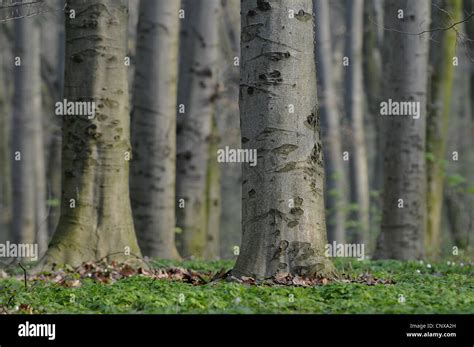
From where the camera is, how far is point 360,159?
27.4 m

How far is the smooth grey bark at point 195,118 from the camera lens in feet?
56.8

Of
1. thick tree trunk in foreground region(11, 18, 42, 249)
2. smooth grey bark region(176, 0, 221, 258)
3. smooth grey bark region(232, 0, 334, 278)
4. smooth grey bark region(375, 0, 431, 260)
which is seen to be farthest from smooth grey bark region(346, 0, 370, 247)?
smooth grey bark region(232, 0, 334, 278)

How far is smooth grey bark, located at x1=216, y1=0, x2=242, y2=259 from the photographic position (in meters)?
26.2

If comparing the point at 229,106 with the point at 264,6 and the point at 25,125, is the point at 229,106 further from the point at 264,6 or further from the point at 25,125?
the point at 264,6

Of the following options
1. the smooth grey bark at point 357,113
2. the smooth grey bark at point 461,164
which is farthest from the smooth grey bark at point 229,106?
the smooth grey bark at point 461,164

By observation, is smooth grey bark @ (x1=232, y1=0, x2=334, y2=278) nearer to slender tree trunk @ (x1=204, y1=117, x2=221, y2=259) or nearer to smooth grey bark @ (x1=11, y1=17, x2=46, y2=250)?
slender tree trunk @ (x1=204, y1=117, x2=221, y2=259)

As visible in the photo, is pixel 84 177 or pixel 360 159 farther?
pixel 360 159

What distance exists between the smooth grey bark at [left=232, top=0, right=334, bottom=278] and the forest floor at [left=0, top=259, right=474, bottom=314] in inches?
13.0

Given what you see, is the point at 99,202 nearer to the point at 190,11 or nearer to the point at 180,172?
the point at 180,172

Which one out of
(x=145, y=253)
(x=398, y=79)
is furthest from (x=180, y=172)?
(x=398, y=79)
